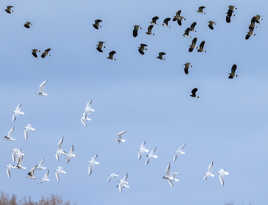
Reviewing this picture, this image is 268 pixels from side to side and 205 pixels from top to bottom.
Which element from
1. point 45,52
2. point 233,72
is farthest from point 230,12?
point 45,52

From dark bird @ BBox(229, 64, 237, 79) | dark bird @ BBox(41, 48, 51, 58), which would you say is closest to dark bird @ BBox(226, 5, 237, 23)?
dark bird @ BBox(229, 64, 237, 79)

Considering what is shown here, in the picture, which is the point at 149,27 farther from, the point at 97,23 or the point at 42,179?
the point at 42,179

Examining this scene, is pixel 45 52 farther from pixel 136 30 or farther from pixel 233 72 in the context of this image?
pixel 233 72

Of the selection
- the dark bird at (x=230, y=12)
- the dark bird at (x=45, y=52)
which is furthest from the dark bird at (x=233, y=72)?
the dark bird at (x=45, y=52)

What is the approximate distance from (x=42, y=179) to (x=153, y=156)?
11244 mm

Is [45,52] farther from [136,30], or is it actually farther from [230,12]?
[230,12]

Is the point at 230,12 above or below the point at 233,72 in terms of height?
above

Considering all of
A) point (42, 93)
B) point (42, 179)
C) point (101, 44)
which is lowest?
point (42, 179)

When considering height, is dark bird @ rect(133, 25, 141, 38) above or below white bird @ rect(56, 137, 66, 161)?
above

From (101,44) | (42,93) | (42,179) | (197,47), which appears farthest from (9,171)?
(197,47)

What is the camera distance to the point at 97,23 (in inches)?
2633

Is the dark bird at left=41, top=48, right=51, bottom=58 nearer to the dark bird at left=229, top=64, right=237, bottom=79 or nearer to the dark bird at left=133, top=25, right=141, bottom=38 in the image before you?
the dark bird at left=133, top=25, right=141, bottom=38

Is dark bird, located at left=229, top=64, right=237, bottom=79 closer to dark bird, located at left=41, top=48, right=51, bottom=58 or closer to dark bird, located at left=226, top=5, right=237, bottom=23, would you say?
dark bird, located at left=226, top=5, right=237, bottom=23

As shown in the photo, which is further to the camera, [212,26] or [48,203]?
[48,203]
